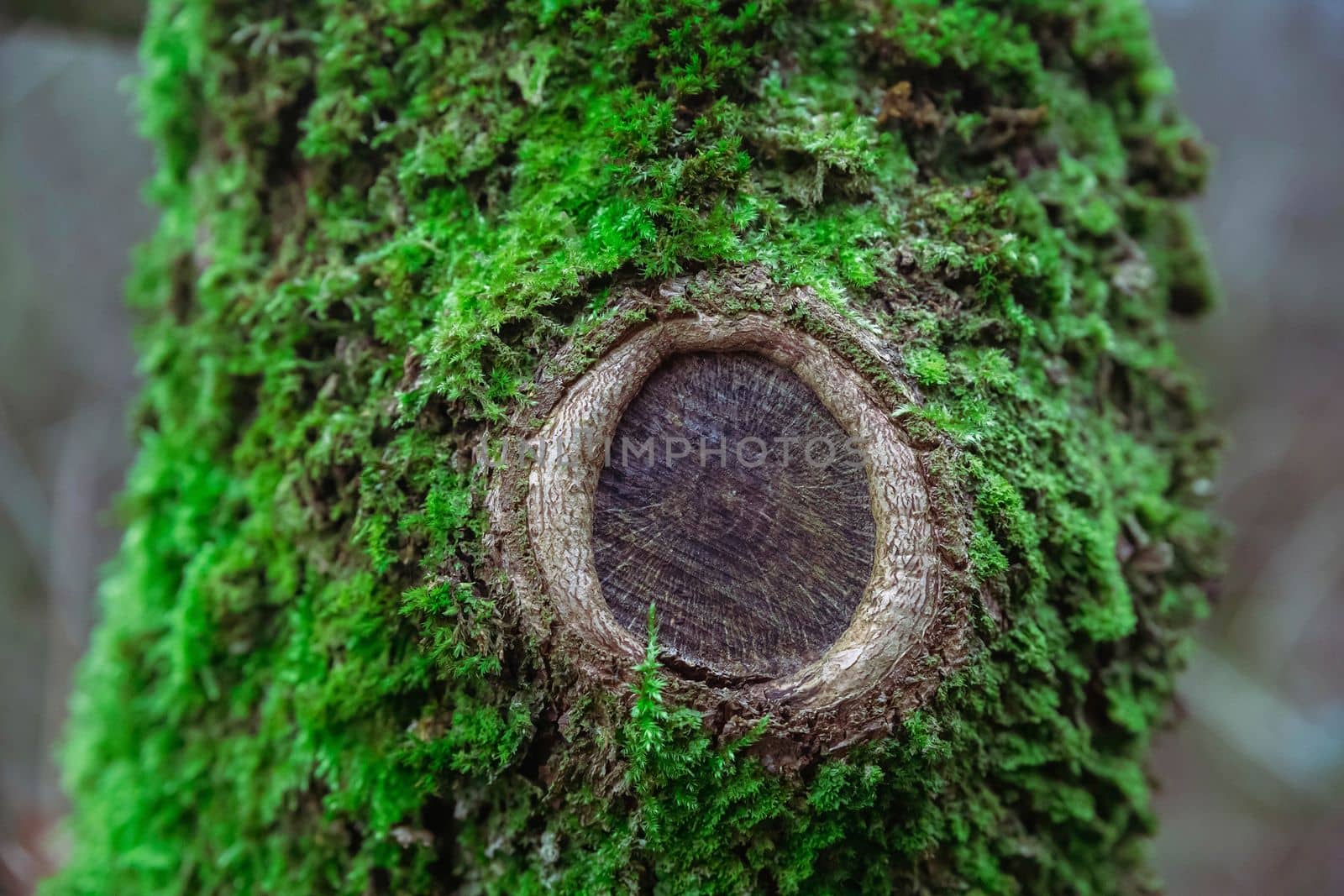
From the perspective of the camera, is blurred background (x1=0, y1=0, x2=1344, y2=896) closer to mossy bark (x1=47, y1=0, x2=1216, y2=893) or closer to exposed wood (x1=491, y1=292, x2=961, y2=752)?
mossy bark (x1=47, y1=0, x2=1216, y2=893)

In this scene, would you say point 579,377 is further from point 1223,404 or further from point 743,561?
point 1223,404

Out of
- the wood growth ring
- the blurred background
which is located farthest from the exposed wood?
the blurred background

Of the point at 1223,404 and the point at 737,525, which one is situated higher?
the point at 1223,404

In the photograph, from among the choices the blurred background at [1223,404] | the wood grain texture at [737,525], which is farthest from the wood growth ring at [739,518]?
the blurred background at [1223,404]

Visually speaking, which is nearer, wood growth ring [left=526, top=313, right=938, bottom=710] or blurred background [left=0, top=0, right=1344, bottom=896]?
wood growth ring [left=526, top=313, right=938, bottom=710]

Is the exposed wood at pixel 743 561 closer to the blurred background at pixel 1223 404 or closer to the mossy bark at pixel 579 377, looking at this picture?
the mossy bark at pixel 579 377

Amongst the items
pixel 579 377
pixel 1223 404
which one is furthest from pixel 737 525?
pixel 1223 404
